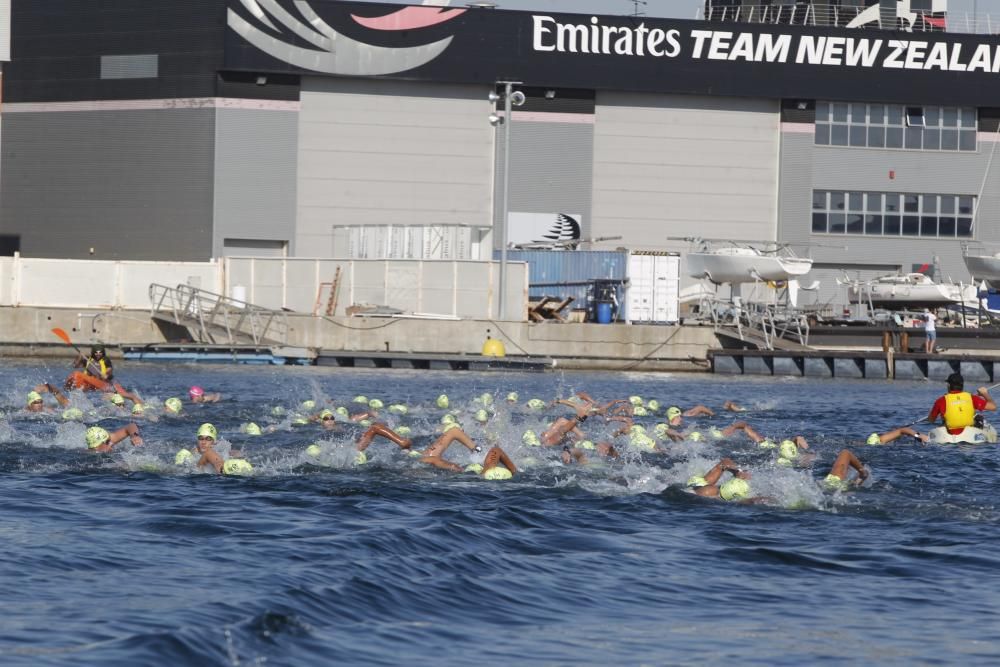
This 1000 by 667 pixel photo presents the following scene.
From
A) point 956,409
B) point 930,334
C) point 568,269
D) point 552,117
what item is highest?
point 552,117

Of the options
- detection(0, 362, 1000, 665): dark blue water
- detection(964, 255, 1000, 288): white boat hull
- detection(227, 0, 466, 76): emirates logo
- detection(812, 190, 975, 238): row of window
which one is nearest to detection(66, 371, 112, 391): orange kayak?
detection(0, 362, 1000, 665): dark blue water

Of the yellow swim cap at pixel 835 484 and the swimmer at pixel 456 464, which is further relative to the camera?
the swimmer at pixel 456 464

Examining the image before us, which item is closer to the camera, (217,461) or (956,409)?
(217,461)

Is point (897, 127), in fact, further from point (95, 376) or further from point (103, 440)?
point (103, 440)

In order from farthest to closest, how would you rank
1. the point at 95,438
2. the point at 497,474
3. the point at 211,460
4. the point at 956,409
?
the point at 956,409, the point at 95,438, the point at 211,460, the point at 497,474

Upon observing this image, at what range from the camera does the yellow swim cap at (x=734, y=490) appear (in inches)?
745

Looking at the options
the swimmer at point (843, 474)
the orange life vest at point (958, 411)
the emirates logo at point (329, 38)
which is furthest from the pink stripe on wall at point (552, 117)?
the swimmer at point (843, 474)

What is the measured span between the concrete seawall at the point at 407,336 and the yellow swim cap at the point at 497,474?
2694 centimetres

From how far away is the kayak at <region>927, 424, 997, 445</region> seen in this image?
2522 cm

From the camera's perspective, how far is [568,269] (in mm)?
53656

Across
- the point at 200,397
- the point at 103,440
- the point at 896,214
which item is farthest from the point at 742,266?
the point at 103,440

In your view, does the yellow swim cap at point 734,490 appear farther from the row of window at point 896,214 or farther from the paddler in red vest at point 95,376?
the row of window at point 896,214

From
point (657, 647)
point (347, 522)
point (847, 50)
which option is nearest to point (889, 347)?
point (847, 50)

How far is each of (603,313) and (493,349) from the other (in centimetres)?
567
